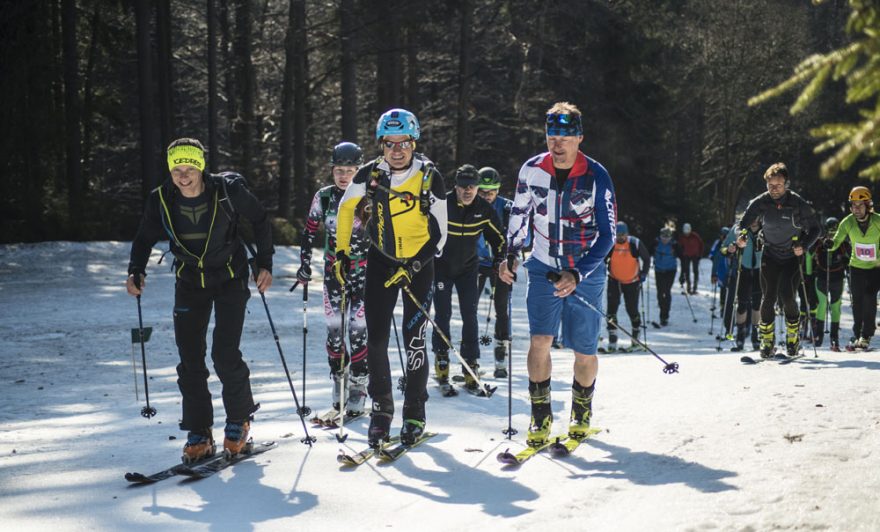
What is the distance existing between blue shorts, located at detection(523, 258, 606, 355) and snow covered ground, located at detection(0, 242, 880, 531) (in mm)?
829

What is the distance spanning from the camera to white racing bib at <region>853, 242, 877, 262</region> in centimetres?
1364

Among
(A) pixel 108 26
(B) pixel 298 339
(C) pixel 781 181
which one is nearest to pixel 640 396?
(C) pixel 781 181

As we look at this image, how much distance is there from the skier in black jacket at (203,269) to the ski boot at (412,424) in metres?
1.16

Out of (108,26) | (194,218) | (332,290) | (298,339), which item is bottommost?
(298,339)

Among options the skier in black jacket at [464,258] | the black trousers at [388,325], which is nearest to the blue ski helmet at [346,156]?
the skier in black jacket at [464,258]

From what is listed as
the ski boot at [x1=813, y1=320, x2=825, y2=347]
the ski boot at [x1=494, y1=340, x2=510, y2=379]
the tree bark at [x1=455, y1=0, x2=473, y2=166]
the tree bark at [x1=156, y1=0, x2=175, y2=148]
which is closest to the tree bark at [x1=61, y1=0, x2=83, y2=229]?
the tree bark at [x1=156, y1=0, x2=175, y2=148]

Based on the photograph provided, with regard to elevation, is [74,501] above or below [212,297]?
below

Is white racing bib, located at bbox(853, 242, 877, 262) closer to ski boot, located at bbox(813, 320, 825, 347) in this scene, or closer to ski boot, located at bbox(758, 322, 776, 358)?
ski boot, located at bbox(758, 322, 776, 358)

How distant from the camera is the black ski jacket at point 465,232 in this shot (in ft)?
31.7

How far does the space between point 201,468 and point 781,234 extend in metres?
7.55

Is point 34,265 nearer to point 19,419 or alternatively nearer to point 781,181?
point 19,419

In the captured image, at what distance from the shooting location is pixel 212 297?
6.62 m

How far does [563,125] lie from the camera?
6.52 m

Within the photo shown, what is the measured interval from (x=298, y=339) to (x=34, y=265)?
37.8ft
